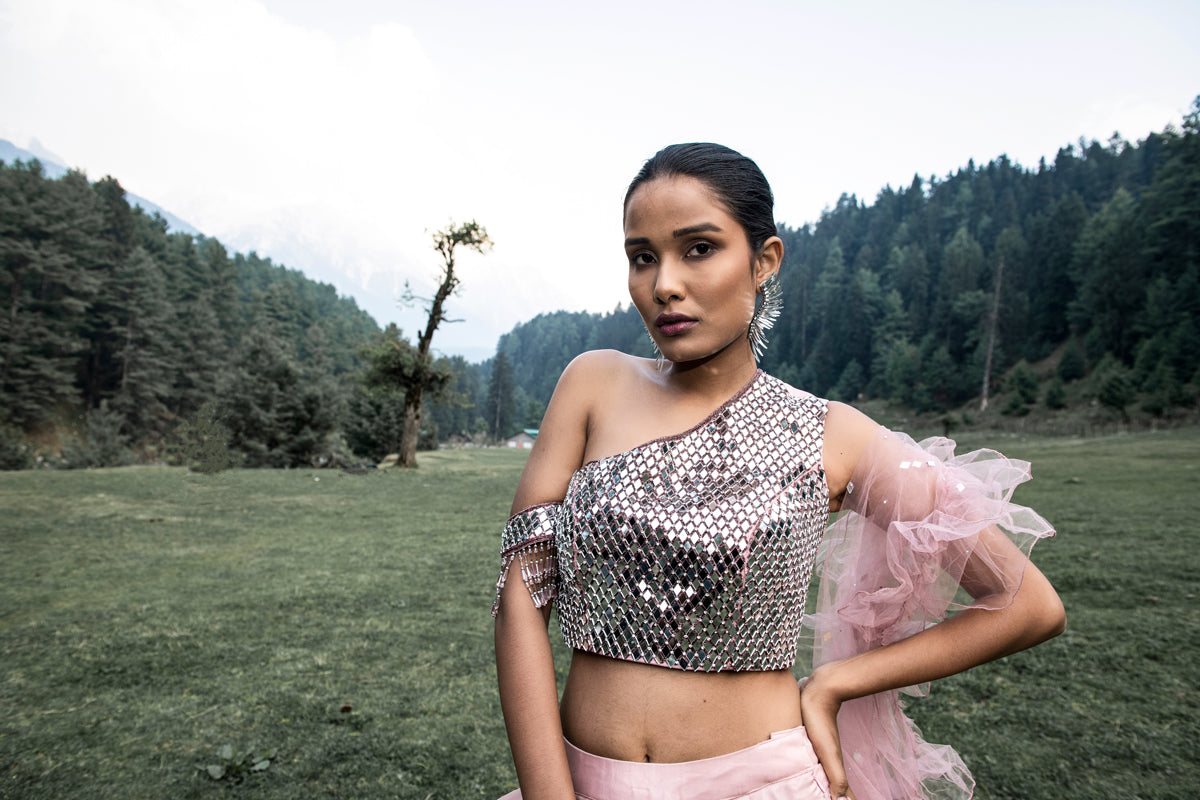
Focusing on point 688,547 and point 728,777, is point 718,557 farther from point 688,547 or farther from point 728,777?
point 728,777

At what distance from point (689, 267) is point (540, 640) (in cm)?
84

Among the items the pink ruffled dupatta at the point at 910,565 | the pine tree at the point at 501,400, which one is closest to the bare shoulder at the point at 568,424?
the pink ruffled dupatta at the point at 910,565

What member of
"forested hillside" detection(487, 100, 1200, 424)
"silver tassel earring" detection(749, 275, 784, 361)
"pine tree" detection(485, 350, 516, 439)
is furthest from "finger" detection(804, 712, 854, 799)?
"pine tree" detection(485, 350, 516, 439)

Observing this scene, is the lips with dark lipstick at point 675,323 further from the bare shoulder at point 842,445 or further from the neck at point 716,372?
the bare shoulder at point 842,445

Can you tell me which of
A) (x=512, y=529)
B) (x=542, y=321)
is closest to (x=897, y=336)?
(x=512, y=529)

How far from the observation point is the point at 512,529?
1.49 m

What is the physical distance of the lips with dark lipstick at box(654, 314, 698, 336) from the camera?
4.73ft

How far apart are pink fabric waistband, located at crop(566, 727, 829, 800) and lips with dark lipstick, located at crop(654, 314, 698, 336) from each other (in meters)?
0.84

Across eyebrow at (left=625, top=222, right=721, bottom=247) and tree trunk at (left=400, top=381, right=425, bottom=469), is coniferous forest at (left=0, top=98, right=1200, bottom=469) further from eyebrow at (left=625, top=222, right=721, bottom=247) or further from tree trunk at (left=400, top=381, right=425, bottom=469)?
eyebrow at (left=625, top=222, right=721, bottom=247)

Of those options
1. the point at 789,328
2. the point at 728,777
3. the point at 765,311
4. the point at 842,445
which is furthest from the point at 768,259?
the point at 789,328

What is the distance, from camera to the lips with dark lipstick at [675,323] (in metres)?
1.44

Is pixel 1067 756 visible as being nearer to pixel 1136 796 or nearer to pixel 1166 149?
pixel 1136 796

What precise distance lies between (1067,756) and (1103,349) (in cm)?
5717

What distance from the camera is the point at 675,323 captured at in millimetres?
1443
